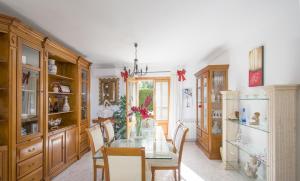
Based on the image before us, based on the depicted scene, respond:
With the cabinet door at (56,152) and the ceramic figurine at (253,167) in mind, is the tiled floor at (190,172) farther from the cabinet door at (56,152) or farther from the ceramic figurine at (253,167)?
the ceramic figurine at (253,167)

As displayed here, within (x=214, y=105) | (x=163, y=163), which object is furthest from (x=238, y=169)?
(x=163, y=163)

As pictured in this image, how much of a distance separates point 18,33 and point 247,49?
139 inches

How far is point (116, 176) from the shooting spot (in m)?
1.83

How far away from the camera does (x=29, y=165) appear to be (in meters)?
2.43

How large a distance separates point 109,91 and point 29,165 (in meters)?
3.47

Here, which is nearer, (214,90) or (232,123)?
(232,123)

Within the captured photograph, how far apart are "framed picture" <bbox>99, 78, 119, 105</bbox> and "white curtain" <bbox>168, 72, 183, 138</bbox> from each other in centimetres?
180

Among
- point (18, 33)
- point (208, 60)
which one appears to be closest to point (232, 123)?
point (208, 60)

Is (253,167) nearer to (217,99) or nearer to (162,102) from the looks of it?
(217,99)

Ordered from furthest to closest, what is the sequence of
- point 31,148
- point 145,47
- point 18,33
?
point 145,47 < point 31,148 < point 18,33

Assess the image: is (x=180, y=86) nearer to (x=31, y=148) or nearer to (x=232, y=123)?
(x=232, y=123)

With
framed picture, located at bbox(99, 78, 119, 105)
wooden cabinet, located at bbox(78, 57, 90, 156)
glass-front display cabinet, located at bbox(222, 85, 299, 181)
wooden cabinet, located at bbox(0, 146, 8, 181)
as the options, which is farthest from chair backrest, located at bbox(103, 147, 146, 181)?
framed picture, located at bbox(99, 78, 119, 105)

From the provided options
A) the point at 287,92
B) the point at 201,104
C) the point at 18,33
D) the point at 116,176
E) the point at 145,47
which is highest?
the point at 145,47

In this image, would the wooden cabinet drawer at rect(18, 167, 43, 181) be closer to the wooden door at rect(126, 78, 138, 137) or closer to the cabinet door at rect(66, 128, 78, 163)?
the cabinet door at rect(66, 128, 78, 163)
